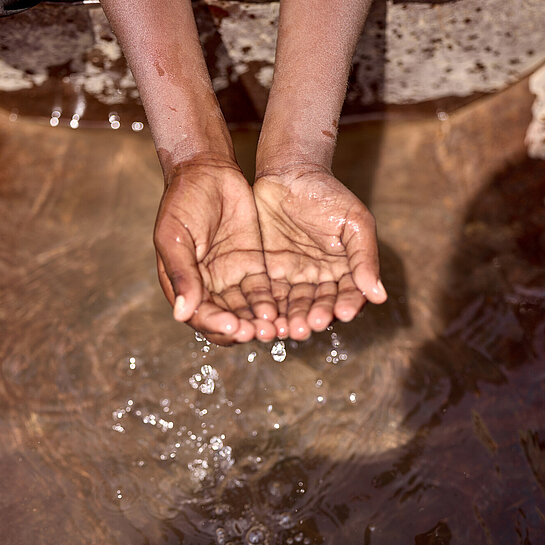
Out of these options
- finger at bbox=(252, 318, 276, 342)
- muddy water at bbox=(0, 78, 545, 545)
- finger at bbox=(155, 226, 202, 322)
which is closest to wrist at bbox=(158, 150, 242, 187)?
finger at bbox=(155, 226, 202, 322)

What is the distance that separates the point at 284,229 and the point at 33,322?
1.04m

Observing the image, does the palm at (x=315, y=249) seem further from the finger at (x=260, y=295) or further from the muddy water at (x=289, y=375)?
the muddy water at (x=289, y=375)

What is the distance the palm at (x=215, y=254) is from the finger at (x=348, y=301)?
16 centimetres

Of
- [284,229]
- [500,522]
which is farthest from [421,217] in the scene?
[500,522]

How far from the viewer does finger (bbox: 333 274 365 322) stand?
1.40m

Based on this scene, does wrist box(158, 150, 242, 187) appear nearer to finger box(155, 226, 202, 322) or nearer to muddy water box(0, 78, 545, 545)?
finger box(155, 226, 202, 322)

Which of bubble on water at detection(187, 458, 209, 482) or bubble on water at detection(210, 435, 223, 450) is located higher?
bubble on water at detection(210, 435, 223, 450)

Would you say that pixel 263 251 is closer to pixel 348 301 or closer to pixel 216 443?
pixel 348 301

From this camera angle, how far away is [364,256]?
4.75 ft

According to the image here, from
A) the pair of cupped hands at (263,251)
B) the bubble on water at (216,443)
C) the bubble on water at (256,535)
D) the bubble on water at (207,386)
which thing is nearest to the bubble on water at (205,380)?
the bubble on water at (207,386)

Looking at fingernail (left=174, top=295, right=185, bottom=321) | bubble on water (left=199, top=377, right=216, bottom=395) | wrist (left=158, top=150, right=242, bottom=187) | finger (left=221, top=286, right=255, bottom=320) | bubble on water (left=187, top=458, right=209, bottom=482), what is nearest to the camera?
fingernail (left=174, top=295, right=185, bottom=321)

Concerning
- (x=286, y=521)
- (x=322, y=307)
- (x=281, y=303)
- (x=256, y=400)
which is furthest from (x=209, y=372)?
(x=322, y=307)

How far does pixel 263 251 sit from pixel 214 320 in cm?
30

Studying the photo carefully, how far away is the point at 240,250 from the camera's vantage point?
61.9 inches
